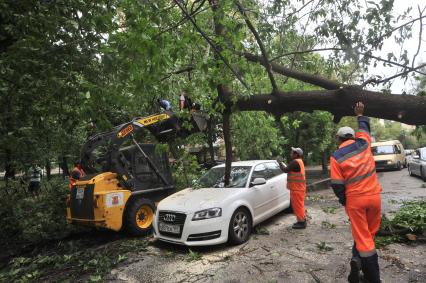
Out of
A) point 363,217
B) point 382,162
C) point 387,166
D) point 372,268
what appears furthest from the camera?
point 387,166

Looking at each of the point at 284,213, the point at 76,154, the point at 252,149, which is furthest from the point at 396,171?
the point at 76,154

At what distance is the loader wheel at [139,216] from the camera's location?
25.5 ft

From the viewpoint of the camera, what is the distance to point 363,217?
4367mm

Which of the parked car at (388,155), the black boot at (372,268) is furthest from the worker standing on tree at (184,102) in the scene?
the parked car at (388,155)

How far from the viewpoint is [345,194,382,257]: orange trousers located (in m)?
4.28

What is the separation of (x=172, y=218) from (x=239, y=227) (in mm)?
1263

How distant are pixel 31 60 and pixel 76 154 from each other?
371 inches

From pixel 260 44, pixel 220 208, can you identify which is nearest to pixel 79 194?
pixel 220 208

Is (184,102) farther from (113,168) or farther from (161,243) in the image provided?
(161,243)

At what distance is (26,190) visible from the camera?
11.6 meters

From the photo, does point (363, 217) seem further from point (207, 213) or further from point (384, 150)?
point (384, 150)

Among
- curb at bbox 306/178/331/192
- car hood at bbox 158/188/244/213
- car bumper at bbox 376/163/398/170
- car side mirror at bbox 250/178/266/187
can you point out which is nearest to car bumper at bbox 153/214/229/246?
car hood at bbox 158/188/244/213

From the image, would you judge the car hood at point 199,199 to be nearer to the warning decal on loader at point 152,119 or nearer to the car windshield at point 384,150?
the warning decal on loader at point 152,119

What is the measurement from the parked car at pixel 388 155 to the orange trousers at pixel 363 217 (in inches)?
720
